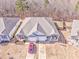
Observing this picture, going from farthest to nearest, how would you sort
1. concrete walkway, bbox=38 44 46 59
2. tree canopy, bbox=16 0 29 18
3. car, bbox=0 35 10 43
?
tree canopy, bbox=16 0 29 18 → car, bbox=0 35 10 43 → concrete walkway, bbox=38 44 46 59

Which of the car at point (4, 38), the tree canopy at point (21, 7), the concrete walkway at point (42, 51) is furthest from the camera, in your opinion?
the tree canopy at point (21, 7)

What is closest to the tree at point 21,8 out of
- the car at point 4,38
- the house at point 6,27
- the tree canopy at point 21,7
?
the tree canopy at point 21,7

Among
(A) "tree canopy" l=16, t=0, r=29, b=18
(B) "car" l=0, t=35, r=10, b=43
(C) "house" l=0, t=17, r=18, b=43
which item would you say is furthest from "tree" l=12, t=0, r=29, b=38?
(B) "car" l=0, t=35, r=10, b=43

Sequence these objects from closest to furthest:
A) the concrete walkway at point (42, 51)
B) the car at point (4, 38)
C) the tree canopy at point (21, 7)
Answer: the concrete walkway at point (42, 51), the car at point (4, 38), the tree canopy at point (21, 7)

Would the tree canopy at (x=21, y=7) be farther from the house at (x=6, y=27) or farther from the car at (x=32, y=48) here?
the car at (x=32, y=48)

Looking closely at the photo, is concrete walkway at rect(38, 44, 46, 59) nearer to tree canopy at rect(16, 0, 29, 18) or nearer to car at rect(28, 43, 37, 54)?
car at rect(28, 43, 37, 54)

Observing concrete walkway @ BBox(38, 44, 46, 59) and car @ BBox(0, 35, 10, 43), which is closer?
concrete walkway @ BBox(38, 44, 46, 59)

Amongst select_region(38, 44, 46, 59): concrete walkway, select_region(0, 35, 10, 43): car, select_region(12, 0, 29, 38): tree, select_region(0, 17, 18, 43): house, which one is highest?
select_region(12, 0, 29, 38): tree

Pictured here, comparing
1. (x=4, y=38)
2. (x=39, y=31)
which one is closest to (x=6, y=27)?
(x=4, y=38)

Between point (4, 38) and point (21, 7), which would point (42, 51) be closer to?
point (4, 38)

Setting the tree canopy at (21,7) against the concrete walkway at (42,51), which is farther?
the tree canopy at (21,7)

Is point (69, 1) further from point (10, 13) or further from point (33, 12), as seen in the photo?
point (10, 13)

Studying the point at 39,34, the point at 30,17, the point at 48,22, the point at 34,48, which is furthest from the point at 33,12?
the point at 34,48
